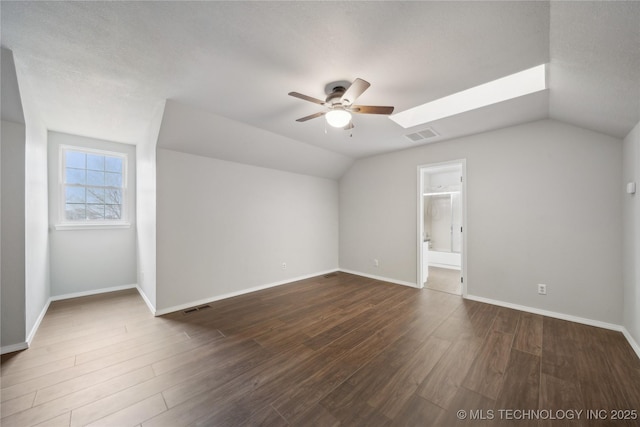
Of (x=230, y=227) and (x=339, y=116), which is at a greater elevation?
(x=339, y=116)

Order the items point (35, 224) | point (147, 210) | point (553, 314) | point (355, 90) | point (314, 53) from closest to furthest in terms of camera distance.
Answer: point (314, 53), point (355, 90), point (35, 224), point (553, 314), point (147, 210)

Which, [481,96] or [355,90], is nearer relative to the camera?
[355,90]

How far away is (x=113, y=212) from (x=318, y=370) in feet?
15.4

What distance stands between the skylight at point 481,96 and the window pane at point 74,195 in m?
5.24

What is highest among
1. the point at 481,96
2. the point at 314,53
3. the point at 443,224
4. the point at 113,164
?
the point at 481,96

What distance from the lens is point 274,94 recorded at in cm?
246

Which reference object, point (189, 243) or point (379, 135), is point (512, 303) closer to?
point (379, 135)

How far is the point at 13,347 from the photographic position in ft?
7.54

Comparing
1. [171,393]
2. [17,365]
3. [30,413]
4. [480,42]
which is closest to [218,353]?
[171,393]

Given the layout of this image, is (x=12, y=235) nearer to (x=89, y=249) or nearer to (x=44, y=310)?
(x=44, y=310)

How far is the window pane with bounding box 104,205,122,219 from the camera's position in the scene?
14.0 feet

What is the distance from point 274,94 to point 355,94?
3.05ft

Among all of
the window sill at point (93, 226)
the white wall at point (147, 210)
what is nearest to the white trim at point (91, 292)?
the white wall at point (147, 210)

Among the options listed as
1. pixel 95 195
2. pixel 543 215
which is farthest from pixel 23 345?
pixel 543 215
